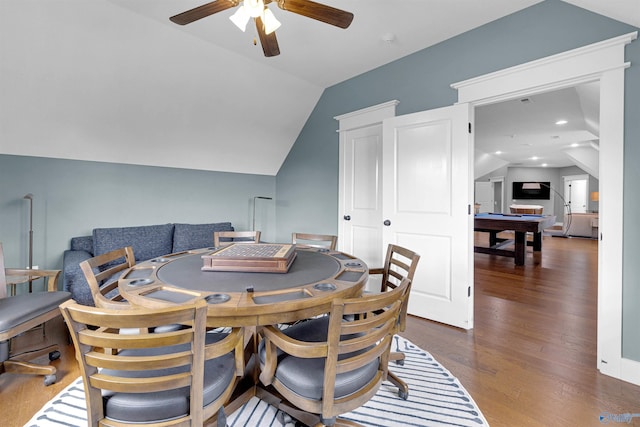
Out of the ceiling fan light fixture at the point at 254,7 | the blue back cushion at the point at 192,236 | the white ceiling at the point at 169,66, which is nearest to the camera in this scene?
the ceiling fan light fixture at the point at 254,7

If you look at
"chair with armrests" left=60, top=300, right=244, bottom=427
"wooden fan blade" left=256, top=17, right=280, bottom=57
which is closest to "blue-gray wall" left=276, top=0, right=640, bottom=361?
"wooden fan blade" left=256, top=17, right=280, bottom=57

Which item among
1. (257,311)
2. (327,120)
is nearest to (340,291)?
(257,311)

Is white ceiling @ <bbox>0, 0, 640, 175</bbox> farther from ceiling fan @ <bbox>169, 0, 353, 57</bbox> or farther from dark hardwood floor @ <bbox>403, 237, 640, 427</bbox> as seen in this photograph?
dark hardwood floor @ <bbox>403, 237, 640, 427</bbox>

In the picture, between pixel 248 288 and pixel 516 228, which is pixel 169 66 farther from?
pixel 516 228

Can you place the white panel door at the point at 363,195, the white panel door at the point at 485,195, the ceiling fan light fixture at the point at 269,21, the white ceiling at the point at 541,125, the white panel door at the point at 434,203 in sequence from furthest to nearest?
the white panel door at the point at 485,195, the white ceiling at the point at 541,125, the white panel door at the point at 363,195, the white panel door at the point at 434,203, the ceiling fan light fixture at the point at 269,21

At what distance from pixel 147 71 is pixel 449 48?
2884 mm

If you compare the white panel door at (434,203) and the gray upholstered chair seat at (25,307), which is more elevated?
the white panel door at (434,203)

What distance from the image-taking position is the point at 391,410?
5.51 feet

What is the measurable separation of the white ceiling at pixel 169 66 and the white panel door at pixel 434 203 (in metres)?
0.84

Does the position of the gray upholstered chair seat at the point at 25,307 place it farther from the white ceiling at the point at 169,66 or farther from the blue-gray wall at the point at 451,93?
the blue-gray wall at the point at 451,93

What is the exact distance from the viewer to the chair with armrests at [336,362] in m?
1.09

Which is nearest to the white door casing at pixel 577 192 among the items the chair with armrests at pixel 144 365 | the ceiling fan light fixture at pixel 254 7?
the ceiling fan light fixture at pixel 254 7

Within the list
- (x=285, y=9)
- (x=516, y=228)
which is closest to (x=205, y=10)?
(x=285, y=9)

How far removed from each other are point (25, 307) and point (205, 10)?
2107 millimetres
